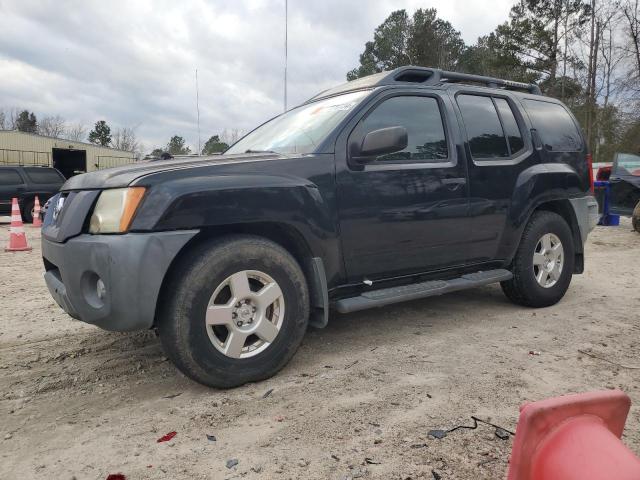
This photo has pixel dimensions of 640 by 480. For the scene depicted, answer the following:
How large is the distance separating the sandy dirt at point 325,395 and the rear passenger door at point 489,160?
2.39 ft

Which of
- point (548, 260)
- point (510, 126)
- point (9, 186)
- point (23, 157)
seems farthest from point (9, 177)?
point (23, 157)

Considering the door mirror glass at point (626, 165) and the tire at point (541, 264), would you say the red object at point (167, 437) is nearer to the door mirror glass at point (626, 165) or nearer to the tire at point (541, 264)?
the tire at point (541, 264)

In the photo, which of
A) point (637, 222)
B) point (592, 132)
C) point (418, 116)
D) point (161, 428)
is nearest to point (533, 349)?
point (418, 116)

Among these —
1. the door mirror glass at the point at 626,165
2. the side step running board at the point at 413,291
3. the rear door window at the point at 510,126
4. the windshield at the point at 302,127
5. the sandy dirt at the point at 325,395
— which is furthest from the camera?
the door mirror glass at the point at 626,165

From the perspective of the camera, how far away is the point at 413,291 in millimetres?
3301

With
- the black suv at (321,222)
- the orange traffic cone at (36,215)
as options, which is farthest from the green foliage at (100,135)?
the black suv at (321,222)

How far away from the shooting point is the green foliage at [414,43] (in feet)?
105

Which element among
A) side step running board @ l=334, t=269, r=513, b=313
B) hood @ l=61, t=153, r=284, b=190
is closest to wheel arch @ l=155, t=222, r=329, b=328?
side step running board @ l=334, t=269, r=513, b=313

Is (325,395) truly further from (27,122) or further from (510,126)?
(27,122)

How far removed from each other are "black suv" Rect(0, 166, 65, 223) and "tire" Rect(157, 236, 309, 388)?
1368 cm

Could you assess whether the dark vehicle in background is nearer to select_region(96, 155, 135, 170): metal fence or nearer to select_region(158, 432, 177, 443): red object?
select_region(158, 432, 177, 443): red object

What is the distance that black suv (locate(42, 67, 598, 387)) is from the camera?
96.7 inches

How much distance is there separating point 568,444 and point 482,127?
3.16 meters

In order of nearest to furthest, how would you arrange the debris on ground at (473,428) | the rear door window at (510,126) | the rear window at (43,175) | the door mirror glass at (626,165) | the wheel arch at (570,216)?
the debris on ground at (473,428) → the rear door window at (510,126) → the wheel arch at (570,216) → the door mirror glass at (626,165) → the rear window at (43,175)
